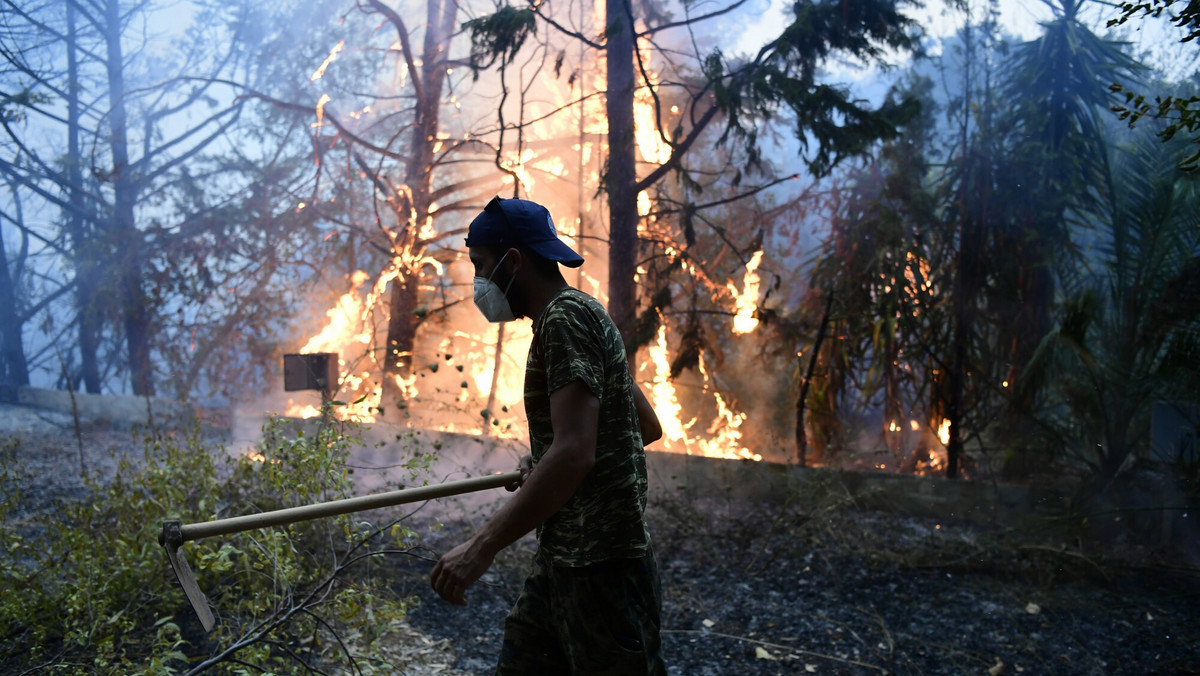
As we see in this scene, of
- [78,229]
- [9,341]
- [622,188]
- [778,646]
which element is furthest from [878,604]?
[9,341]

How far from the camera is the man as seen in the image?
2.04 m

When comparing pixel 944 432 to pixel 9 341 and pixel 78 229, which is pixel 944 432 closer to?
pixel 78 229

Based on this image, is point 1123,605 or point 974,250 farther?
point 974,250

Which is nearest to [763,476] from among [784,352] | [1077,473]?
[784,352]

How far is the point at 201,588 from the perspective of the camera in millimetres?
4395

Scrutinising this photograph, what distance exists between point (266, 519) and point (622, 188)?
6027 millimetres

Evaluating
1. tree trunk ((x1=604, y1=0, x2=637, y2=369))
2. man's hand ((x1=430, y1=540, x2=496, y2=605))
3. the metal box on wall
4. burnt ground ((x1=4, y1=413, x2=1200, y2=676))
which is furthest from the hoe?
tree trunk ((x1=604, y1=0, x2=637, y2=369))

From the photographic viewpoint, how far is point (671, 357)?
344 inches

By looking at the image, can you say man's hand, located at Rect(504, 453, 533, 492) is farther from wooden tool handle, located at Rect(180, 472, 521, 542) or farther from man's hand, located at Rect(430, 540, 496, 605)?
man's hand, located at Rect(430, 540, 496, 605)

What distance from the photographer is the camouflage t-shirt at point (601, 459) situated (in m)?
2.19

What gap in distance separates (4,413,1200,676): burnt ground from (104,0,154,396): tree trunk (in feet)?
33.5

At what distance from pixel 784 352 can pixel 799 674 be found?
476 cm

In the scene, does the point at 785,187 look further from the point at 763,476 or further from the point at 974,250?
the point at 763,476

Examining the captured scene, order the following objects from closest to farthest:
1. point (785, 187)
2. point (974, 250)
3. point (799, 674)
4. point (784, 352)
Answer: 1. point (799, 674)
2. point (974, 250)
3. point (784, 352)
4. point (785, 187)
